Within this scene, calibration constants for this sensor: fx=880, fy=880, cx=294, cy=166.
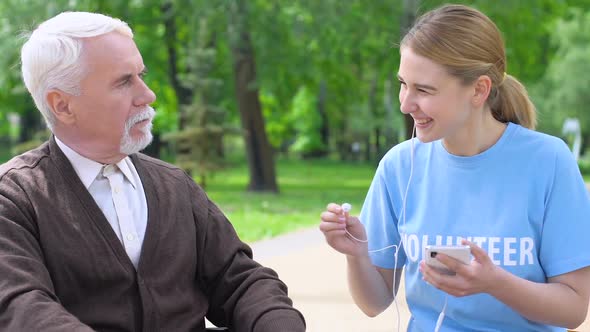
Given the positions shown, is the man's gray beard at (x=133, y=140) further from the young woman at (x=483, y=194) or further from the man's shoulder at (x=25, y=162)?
the young woman at (x=483, y=194)

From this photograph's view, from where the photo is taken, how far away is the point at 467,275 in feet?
7.74

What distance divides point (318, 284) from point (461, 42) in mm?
4816

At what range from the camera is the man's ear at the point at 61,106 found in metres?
2.58

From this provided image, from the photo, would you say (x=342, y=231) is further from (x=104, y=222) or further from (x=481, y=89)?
(x=104, y=222)

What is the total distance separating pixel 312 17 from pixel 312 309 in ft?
37.6

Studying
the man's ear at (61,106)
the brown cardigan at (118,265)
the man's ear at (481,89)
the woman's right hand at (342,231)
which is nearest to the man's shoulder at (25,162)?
the brown cardigan at (118,265)

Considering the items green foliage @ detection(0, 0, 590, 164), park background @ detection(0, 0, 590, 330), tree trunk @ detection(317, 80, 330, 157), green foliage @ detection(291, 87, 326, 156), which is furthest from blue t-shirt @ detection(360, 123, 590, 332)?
green foliage @ detection(291, 87, 326, 156)

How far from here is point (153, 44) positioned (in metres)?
22.9

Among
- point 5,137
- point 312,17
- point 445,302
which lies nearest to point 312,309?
point 445,302

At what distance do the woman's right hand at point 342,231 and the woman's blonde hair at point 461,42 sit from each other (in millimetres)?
545

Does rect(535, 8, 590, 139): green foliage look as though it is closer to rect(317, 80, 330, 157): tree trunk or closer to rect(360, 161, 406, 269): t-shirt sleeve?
rect(317, 80, 330, 157): tree trunk

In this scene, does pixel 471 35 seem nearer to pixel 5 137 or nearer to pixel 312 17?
pixel 312 17

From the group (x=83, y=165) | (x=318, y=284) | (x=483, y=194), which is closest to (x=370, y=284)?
(x=483, y=194)

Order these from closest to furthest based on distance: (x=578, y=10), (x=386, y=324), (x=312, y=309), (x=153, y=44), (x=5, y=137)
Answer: (x=386, y=324), (x=312, y=309), (x=153, y=44), (x=578, y=10), (x=5, y=137)
